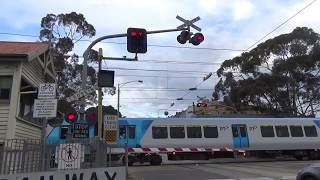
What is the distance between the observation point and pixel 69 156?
1275cm

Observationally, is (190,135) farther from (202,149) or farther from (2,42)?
(2,42)

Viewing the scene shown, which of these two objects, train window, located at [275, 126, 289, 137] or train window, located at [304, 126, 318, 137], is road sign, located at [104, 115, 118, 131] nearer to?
train window, located at [275, 126, 289, 137]

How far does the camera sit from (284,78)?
54562mm

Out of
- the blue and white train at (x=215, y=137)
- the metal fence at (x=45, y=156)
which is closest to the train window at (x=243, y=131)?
the blue and white train at (x=215, y=137)

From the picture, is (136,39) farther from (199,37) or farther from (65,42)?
(65,42)

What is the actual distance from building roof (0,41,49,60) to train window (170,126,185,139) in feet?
51.5

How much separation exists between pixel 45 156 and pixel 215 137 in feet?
83.8

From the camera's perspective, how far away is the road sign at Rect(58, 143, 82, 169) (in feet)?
41.3

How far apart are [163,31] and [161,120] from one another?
17.3 meters

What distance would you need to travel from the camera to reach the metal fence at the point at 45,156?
38.3 feet

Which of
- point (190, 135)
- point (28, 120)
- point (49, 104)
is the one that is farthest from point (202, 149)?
point (49, 104)

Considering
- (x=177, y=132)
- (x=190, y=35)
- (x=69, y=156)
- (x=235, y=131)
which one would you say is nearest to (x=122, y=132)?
(x=177, y=132)

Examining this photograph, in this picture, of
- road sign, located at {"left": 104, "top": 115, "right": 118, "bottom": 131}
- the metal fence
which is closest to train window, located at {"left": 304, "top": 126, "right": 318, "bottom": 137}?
road sign, located at {"left": 104, "top": 115, "right": 118, "bottom": 131}

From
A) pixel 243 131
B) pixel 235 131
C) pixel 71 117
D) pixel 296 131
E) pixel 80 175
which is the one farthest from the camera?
pixel 296 131
